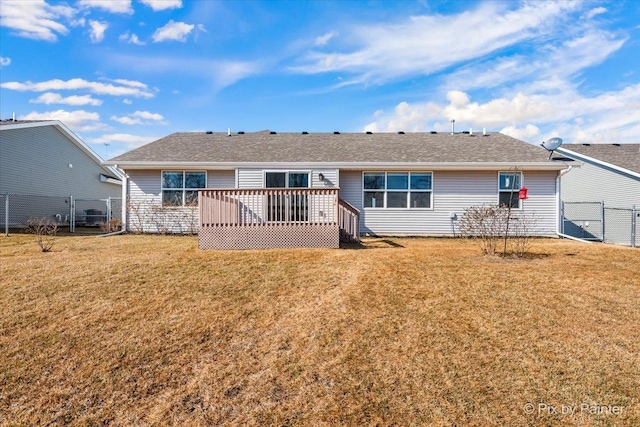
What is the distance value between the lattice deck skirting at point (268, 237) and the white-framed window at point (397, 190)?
424cm

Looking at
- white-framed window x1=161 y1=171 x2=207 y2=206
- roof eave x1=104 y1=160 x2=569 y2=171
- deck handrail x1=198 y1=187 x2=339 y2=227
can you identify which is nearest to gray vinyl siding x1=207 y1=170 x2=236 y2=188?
white-framed window x1=161 y1=171 x2=207 y2=206

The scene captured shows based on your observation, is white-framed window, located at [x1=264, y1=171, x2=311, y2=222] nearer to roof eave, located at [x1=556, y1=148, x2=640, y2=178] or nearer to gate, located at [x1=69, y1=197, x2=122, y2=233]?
gate, located at [x1=69, y1=197, x2=122, y2=233]

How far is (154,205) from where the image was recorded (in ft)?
43.2

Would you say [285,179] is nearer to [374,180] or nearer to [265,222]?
[374,180]

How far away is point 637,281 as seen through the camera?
6.11m

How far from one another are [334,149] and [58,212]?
48.3ft

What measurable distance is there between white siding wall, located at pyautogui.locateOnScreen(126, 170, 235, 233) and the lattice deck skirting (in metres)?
4.41

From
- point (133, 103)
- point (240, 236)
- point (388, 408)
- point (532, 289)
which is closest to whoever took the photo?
point (388, 408)

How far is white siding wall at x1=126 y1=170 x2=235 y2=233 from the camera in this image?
13.1 metres

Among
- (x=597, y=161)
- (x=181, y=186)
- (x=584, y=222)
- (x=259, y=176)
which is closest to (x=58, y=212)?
(x=181, y=186)

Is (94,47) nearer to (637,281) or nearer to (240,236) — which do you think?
(240,236)

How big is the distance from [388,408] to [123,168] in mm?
13064

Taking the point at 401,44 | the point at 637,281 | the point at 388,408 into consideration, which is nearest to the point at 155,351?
the point at 388,408

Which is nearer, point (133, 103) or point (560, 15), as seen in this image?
point (560, 15)
